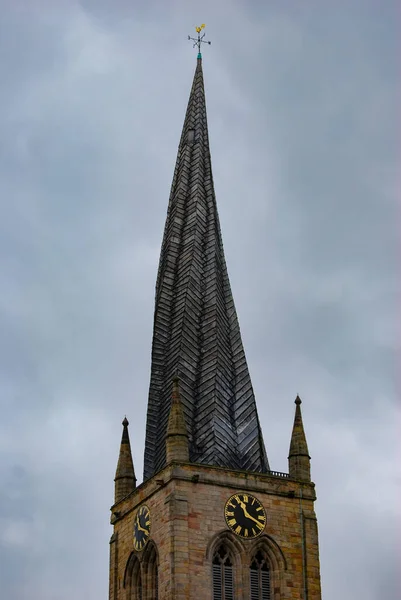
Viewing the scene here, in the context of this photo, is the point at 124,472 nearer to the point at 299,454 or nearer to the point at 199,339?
the point at 199,339

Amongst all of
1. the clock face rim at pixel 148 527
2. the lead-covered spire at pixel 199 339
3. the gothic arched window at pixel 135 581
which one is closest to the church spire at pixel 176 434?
the lead-covered spire at pixel 199 339

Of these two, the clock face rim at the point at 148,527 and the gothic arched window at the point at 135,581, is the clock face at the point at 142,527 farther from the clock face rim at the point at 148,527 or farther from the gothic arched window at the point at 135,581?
the gothic arched window at the point at 135,581

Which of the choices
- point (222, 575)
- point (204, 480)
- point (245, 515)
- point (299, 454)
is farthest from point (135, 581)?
point (299, 454)

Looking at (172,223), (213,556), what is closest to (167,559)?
(213,556)

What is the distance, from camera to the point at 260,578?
6238cm

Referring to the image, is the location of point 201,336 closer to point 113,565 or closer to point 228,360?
point 228,360

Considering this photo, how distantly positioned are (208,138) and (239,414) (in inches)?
608

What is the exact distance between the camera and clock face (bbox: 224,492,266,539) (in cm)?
6238

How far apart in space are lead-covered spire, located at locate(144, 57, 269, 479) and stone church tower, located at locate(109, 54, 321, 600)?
6cm

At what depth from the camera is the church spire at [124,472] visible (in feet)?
220

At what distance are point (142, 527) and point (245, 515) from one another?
418 centimetres

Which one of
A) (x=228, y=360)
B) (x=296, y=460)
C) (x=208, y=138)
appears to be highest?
(x=208, y=138)

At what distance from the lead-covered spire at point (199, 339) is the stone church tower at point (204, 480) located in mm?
59

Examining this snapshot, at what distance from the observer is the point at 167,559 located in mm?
60938
